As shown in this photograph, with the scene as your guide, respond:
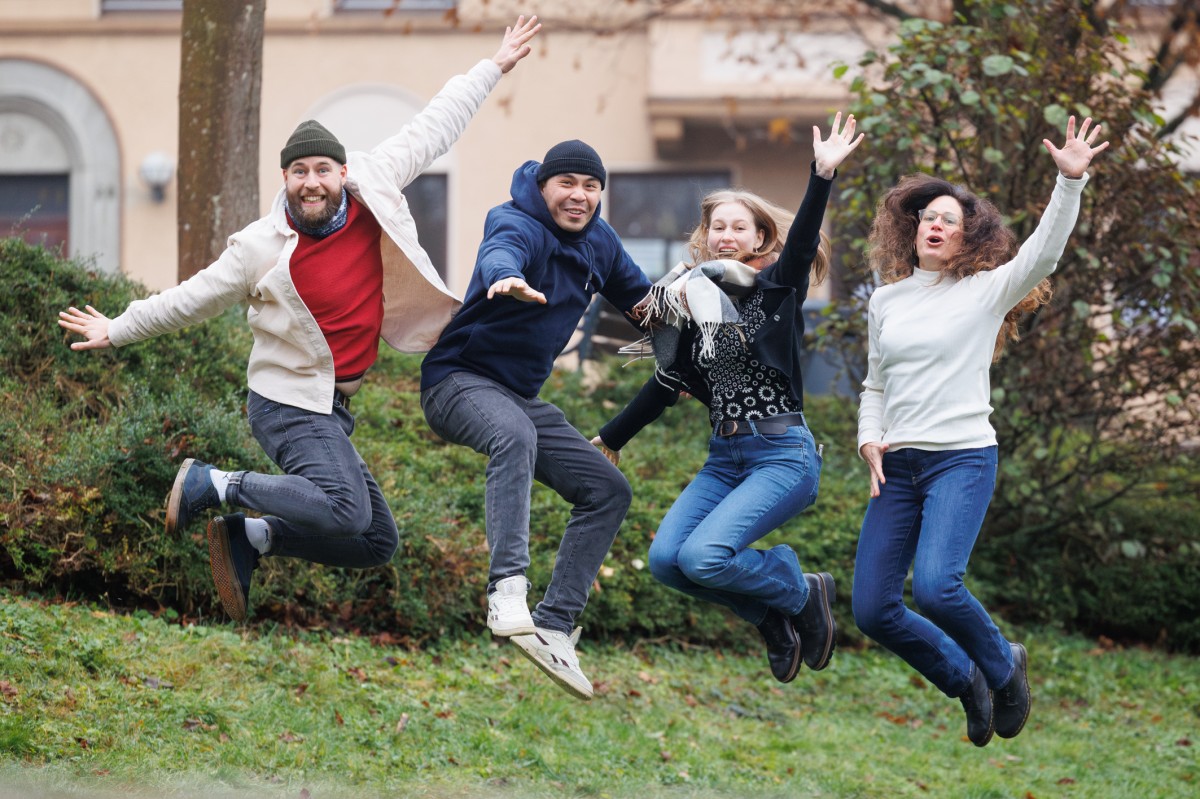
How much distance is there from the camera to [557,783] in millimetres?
7137

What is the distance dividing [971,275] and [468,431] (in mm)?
2082

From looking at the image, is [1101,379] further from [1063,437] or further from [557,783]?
[557,783]

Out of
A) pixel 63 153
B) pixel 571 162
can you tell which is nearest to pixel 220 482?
pixel 571 162

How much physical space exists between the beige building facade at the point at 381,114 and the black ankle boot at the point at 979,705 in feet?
36.5

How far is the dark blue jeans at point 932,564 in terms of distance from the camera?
542 centimetres

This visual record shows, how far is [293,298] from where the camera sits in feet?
18.1

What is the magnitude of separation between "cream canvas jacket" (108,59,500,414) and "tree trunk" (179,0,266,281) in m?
3.99

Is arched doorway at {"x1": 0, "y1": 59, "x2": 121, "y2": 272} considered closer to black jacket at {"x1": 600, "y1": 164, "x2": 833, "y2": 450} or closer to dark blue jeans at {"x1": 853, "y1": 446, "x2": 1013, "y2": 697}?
black jacket at {"x1": 600, "y1": 164, "x2": 833, "y2": 450}

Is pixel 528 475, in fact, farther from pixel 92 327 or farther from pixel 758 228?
pixel 92 327

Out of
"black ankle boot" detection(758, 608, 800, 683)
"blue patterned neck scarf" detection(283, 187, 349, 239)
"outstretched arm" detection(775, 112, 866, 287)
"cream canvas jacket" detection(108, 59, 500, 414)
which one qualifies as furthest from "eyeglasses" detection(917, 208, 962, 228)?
"blue patterned neck scarf" detection(283, 187, 349, 239)

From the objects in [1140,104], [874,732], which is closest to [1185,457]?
[1140,104]

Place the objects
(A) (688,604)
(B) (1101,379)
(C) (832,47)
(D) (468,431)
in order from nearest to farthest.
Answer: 1. (D) (468,431)
2. (A) (688,604)
3. (B) (1101,379)
4. (C) (832,47)

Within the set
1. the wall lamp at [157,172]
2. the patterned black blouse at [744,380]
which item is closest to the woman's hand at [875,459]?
the patterned black blouse at [744,380]

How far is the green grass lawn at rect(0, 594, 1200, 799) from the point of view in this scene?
6312 mm
